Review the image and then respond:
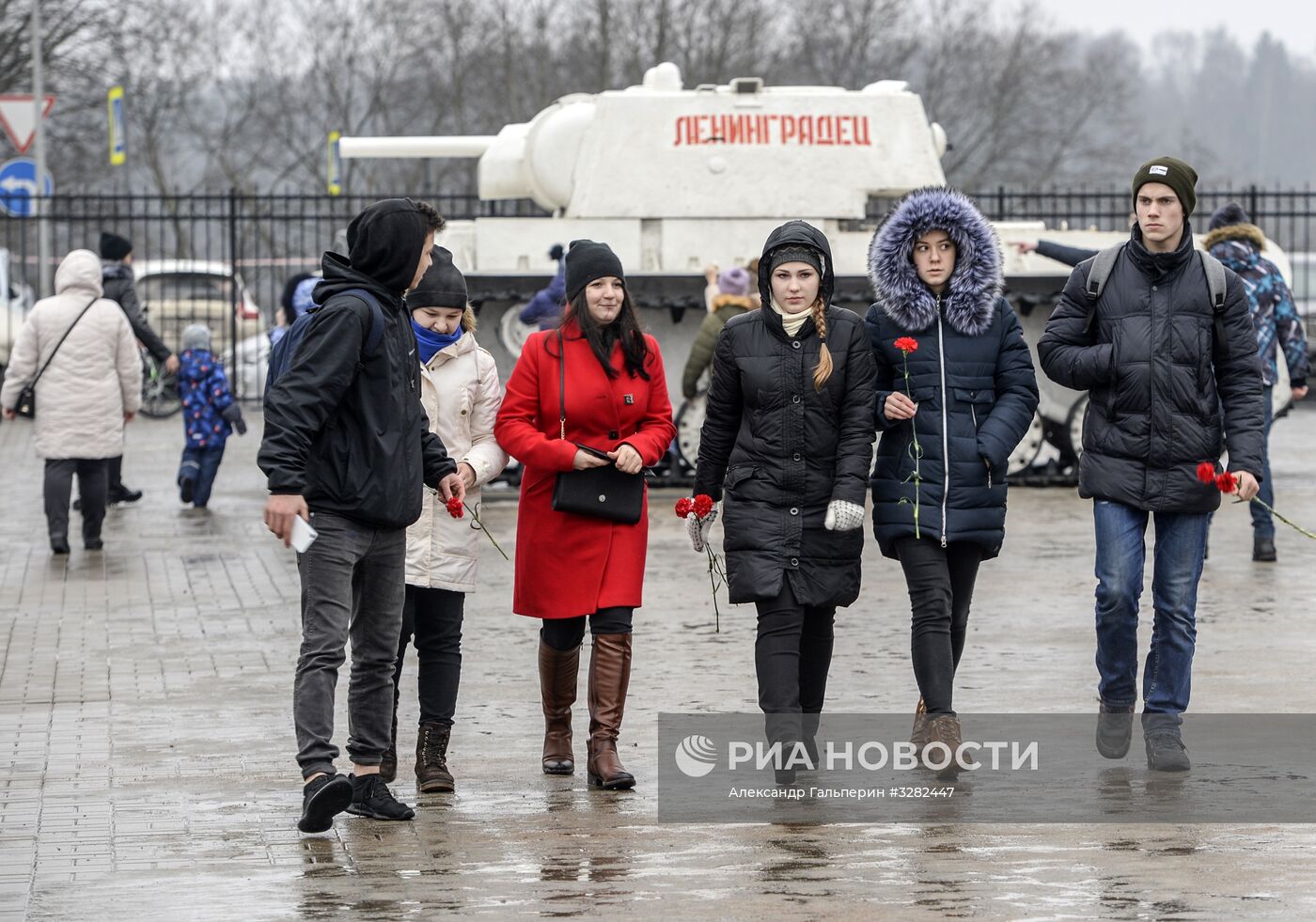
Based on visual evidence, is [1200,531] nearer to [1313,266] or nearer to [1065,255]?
[1065,255]

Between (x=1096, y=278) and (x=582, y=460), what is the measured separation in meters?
1.70

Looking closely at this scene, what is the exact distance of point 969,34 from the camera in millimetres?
48781

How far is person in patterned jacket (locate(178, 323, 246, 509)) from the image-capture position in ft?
50.3

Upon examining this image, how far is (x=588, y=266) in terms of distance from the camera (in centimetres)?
702

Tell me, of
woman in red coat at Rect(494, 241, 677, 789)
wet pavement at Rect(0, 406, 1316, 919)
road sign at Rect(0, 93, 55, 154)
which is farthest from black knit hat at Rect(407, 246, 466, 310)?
road sign at Rect(0, 93, 55, 154)

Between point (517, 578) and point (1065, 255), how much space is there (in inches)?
312

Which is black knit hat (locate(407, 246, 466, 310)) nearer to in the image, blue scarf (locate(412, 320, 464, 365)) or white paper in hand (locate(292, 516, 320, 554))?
blue scarf (locate(412, 320, 464, 365))

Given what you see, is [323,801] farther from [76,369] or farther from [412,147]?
[412,147]

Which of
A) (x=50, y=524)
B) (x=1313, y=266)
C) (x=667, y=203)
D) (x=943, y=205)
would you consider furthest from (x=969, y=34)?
(x=943, y=205)

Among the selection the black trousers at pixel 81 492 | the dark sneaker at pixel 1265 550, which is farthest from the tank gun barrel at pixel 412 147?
the dark sneaker at pixel 1265 550

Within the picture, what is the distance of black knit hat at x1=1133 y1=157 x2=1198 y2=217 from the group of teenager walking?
0.4 inches

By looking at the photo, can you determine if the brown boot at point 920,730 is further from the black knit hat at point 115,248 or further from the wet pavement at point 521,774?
the black knit hat at point 115,248

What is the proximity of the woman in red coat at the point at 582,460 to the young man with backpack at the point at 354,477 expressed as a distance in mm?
552

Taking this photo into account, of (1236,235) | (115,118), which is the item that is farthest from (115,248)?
(115,118)
